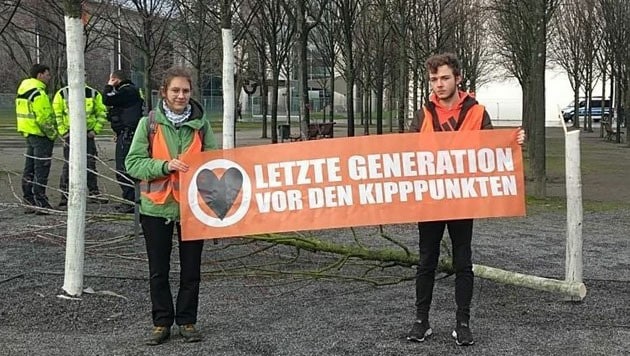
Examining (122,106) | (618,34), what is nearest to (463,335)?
(122,106)

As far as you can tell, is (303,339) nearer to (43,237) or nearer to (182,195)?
(182,195)

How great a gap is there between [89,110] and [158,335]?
8.13m

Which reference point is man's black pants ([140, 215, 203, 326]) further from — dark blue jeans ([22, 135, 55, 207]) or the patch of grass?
the patch of grass

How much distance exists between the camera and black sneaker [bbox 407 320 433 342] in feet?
18.9

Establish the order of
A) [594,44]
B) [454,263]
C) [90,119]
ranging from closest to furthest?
[454,263], [90,119], [594,44]

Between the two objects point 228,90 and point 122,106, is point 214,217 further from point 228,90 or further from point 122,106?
point 122,106

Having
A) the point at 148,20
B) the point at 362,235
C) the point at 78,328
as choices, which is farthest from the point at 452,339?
the point at 148,20

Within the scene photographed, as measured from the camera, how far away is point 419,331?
5.76 meters

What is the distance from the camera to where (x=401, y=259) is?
7918 mm

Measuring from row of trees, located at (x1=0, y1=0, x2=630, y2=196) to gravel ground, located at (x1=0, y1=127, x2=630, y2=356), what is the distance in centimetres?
383

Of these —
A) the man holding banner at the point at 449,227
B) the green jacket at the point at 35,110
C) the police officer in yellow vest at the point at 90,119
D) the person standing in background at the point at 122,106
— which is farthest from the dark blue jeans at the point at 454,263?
the green jacket at the point at 35,110

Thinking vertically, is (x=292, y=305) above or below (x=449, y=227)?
below

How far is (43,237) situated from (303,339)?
5048 millimetres

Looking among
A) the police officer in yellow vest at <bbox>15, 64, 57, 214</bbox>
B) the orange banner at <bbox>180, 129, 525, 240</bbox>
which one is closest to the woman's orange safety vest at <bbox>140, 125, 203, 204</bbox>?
the orange banner at <bbox>180, 129, 525, 240</bbox>
